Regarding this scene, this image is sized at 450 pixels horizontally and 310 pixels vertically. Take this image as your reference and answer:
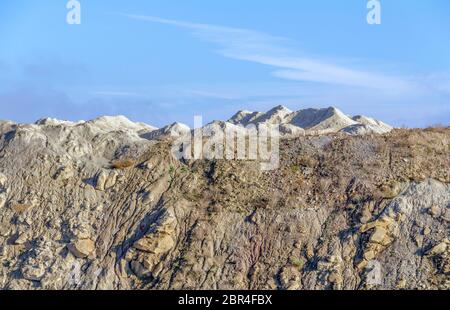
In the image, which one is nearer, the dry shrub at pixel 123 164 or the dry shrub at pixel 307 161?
the dry shrub at pixel 307 161

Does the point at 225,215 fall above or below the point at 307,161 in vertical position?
below

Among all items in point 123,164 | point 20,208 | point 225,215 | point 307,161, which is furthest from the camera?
point 123,164

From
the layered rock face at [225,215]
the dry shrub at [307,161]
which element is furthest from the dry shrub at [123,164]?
the dry shrub at [307,161]

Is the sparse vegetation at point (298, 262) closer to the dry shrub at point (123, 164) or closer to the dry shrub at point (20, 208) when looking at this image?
the dry shrub at point (123, 164)

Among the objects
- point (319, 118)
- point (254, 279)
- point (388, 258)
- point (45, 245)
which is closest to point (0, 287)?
point (45, 245)

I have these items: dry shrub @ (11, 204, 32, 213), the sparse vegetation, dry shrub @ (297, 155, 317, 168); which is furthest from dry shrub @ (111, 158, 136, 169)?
the sparse vegetation

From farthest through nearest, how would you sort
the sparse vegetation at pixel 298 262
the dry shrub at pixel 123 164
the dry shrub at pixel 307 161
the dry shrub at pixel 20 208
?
the dry shrub at pixel 123 164 < the dry shrub at pixel 307 161 < the dry shrub at pixel 20 208 < the sparse vegetation at pixel 298 262

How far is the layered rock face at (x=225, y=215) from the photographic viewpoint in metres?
24.6

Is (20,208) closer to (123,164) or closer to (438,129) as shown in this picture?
(123,164)

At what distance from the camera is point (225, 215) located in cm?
2633

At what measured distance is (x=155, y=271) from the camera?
25.0m

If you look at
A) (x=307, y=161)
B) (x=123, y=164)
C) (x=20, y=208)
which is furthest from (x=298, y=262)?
(x=20, y=208)
